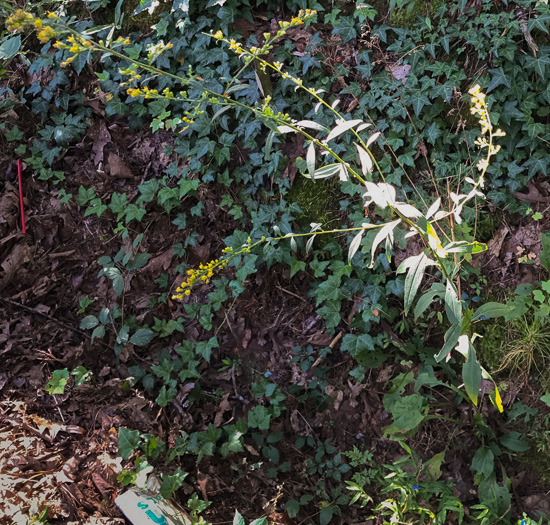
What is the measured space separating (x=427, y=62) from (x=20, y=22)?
211cm

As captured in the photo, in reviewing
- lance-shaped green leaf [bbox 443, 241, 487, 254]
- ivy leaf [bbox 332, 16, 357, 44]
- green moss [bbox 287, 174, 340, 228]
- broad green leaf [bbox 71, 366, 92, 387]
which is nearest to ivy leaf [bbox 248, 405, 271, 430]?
broad green leaf [bbox 71, 366, 92, 387]

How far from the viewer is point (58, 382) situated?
113 inches

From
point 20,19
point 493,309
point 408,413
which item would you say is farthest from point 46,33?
point 408,413

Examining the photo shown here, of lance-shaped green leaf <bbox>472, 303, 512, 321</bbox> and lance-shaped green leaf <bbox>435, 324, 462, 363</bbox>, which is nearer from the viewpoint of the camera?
lance-shaped green leaf <bbox>435, 324, 462, 363</bbox>

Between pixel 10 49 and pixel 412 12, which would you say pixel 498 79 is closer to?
pixel 412 12

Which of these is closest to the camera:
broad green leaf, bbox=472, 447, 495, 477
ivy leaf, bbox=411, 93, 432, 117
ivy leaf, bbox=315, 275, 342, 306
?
broad green leaf, bbox=472, 447, 495, 477

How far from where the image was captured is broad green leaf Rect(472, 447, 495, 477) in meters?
2.42

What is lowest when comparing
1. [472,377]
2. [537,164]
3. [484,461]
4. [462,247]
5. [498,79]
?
[484,461]

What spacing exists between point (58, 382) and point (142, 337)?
0.55 metres

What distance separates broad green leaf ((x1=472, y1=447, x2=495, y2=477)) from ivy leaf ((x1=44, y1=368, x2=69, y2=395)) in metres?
2.36

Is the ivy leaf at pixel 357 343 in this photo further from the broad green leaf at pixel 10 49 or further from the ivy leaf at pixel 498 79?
the broad green leaf at pixel 10 49

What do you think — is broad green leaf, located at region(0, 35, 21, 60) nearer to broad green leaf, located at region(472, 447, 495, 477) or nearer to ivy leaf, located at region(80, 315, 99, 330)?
ivy leaf, located at region(80, 315, 99, 330)

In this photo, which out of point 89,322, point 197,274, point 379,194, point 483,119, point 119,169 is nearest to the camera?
point 379,194

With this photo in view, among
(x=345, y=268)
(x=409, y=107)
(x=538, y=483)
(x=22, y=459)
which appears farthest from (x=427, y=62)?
(x=22, y=459)
